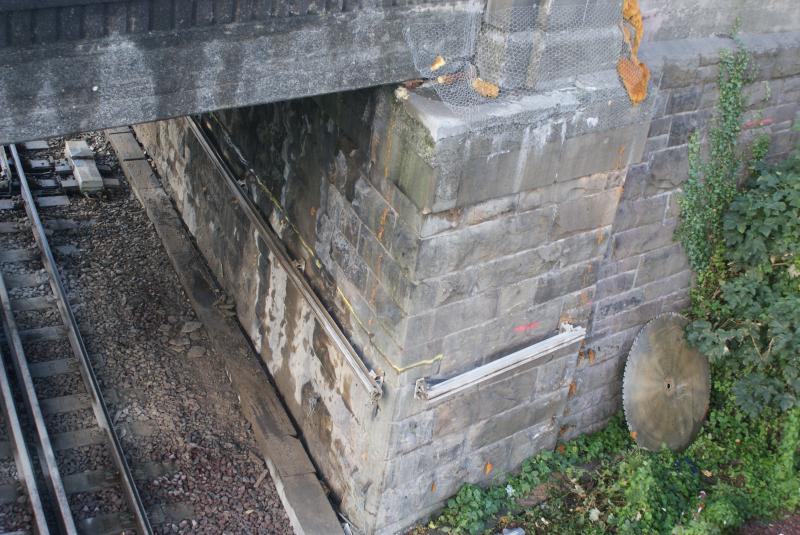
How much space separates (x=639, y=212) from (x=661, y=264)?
0.76 m

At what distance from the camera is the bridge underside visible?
392 cm

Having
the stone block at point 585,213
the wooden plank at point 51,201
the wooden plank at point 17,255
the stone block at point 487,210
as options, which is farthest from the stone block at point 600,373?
the wooden plank at point 51,201

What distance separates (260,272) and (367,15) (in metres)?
3.73

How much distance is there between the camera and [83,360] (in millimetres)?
7793

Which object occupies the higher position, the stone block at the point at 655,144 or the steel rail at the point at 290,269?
the stone block at the point at 655,144

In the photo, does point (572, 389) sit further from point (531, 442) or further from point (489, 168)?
point (489, 168)

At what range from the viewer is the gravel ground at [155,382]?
6855 millimetres

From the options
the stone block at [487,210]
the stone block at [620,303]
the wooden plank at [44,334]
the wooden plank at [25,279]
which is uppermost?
the stone block at [487,210]

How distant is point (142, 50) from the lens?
4.14 meters

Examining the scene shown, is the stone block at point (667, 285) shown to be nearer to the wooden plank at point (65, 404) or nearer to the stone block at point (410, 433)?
the stone block at point (410, 433)

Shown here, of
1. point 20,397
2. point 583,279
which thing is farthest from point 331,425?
point 20,397

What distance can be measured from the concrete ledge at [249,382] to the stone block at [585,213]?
290 centimetres

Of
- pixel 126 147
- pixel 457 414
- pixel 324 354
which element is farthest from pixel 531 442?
pixel 126 147

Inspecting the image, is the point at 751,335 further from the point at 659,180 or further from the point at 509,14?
the point at 509,14
